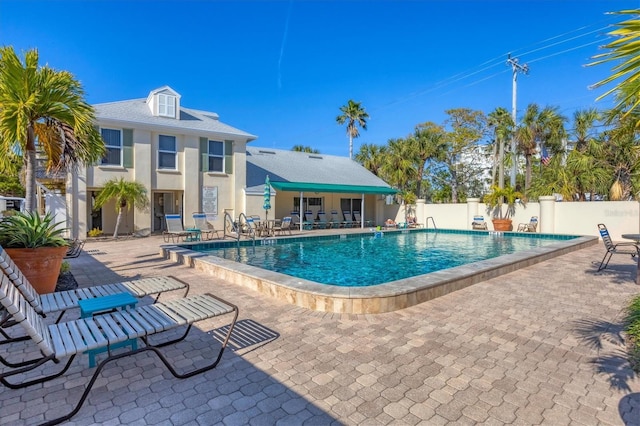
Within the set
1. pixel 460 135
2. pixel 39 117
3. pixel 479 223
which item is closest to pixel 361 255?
pixel 39 117

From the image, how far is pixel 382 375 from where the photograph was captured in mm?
3518

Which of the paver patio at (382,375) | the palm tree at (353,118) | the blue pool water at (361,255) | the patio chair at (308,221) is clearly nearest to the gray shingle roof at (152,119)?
the patio chair at (308,221)

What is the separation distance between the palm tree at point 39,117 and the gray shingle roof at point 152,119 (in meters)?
10.3

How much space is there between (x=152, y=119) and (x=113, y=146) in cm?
250

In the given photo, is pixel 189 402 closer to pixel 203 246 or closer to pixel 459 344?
pixel 459 344

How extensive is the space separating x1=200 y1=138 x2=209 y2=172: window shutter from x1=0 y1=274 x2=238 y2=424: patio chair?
16469 millimetres

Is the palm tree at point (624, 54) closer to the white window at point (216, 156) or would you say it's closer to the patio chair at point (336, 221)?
the white window at point (216, 156)

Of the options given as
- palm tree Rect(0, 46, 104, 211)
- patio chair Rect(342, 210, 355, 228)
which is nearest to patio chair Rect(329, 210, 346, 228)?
patio chair Rect(342, 210, 355, 228)

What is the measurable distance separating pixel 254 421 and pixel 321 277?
6.54 metres

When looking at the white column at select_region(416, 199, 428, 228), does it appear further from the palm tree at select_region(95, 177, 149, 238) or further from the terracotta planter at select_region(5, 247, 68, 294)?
the terracotta planter at select_region(5, 247, 68, 294)

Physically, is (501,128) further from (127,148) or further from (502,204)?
(127,148)

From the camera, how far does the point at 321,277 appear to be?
928cm

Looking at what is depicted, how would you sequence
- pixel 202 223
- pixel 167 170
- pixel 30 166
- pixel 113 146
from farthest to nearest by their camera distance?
1. pixel 167 170
2. pixel 202 223
3. pixel 113 146
4. pixel 30 166

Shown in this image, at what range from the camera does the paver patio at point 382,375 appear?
2877mm
